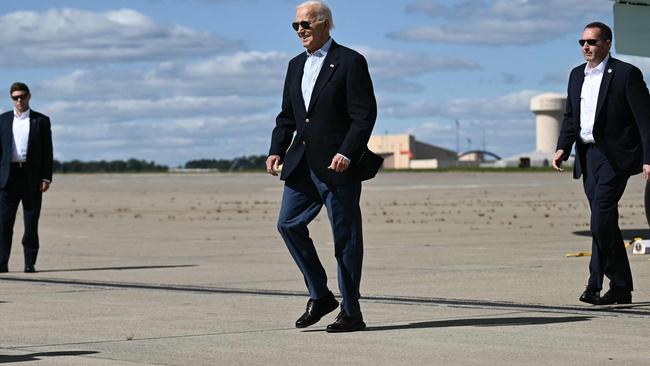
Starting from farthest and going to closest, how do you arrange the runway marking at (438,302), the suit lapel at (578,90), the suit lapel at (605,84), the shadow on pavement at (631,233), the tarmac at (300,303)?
1. the shadow on pavement at (631,233)
2. the suit lapel at (578,90)
3. the suit lapel at (605,84)
4. the runway marking at (438,302)
5. the tarmac at (300,303)

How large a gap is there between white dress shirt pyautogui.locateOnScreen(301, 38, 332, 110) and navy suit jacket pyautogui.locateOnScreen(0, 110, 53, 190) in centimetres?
715

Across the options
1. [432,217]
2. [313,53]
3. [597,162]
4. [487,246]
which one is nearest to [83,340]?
[313,53]

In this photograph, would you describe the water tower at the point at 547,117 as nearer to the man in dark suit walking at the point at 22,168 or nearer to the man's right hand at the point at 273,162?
the man in dark suit walking at the point at 22,168

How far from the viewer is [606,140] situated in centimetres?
1145

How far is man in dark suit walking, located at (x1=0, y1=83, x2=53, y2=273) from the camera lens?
661 inches

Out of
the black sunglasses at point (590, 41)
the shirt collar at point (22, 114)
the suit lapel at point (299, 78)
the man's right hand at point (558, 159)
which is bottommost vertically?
the man's right hand at point (558, 159)

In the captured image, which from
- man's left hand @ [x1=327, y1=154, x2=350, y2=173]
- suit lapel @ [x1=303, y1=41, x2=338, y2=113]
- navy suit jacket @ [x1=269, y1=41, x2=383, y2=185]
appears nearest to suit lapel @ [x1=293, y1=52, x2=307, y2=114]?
navy suit jacket @ [x1=269, y1=41, x2=383, y2=185]

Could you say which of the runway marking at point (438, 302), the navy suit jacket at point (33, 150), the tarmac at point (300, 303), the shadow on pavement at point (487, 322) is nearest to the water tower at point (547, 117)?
the tarmac at point (300, 303)

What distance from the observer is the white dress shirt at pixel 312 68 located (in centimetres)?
1016

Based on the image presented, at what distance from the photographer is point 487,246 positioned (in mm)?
20438

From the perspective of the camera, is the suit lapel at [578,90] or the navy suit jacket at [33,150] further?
the navy suit jacket at [33,150]

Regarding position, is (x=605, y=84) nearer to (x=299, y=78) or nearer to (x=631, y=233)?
(x=299, y=78)

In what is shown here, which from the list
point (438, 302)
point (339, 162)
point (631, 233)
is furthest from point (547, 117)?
point (339, 162)

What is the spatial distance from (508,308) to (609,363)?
327cm
